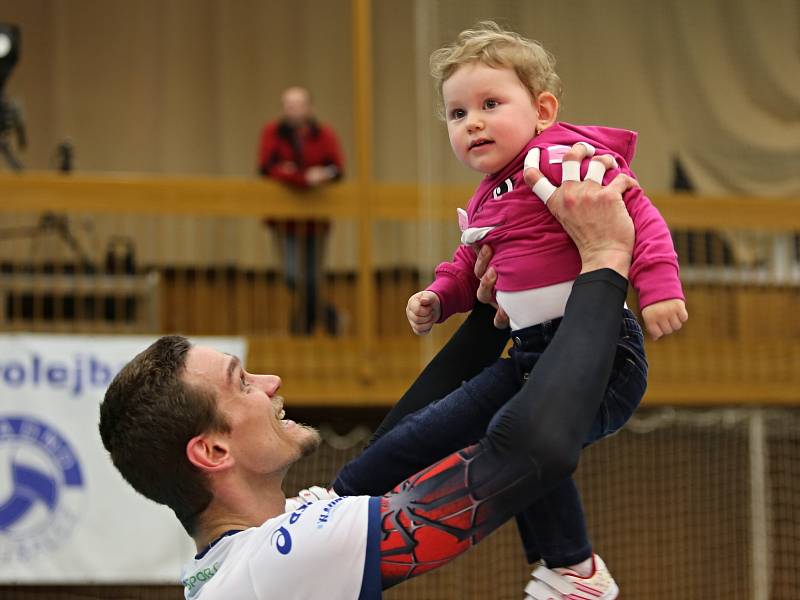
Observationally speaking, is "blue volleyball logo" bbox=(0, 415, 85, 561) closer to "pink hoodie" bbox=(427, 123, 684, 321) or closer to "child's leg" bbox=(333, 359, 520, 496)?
"child's leg" bbox=(333, 359, 520, 496)

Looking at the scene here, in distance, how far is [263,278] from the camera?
382 inches

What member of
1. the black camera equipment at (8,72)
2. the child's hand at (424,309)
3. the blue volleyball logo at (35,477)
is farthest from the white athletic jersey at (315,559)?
the black camera equipment at (8,72)

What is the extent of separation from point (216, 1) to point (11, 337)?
479 cm

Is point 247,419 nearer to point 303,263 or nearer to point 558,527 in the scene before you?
point 558,527

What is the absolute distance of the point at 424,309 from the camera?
2.51 meters

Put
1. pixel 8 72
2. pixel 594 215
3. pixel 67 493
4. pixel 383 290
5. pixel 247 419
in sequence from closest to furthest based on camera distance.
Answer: pixel 594 215 → pixel 247 419 → pixel 67 493 → pixel 8 72 → pixel 383 290

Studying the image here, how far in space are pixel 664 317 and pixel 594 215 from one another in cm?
21

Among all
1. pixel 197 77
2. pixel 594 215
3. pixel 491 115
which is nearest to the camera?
pixel 594 215

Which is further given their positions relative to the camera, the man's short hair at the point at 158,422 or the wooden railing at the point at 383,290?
the wooden railing at the point at 383,290

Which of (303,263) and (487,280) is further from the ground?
(487,280)

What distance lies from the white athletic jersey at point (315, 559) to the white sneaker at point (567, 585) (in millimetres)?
410

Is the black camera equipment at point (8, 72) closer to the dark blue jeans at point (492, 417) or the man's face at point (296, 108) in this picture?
the man's face at point (296, 108)

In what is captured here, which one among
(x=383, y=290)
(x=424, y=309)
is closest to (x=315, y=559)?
(x=424, y=309)

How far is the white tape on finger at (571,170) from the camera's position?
2.17m
